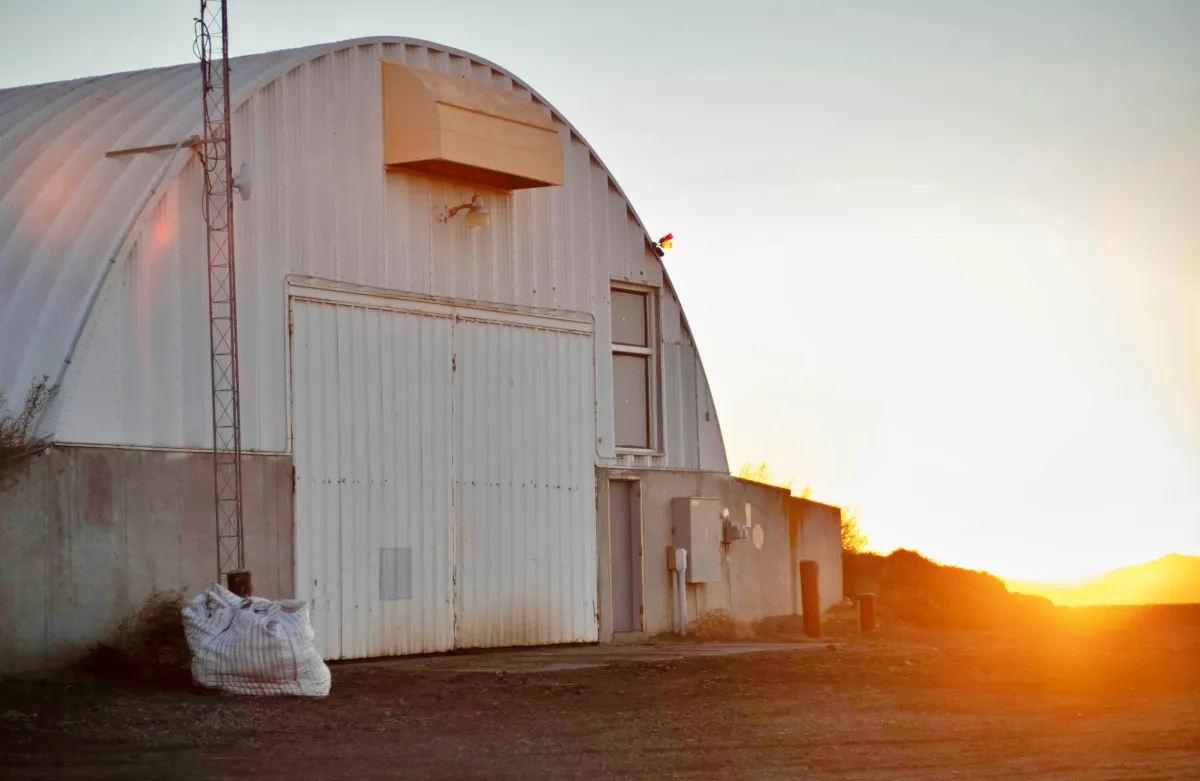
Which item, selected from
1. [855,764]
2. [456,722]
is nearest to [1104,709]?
[855,764]

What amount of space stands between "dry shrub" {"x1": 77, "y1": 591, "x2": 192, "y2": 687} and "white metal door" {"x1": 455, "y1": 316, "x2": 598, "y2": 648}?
440 centimetres

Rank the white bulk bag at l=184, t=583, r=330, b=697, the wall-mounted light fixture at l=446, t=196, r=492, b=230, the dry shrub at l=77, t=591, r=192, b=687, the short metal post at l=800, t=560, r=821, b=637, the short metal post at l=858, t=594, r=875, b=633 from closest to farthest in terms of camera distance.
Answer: the white bulk bag at l=184, t=583, r=330, b=697 → the dry shrub at l=77, t=591, r=192, b=687 → the wall-mounted light fixture at l=446, t=196, r=492, b=230 → the short metal post at l=800, t=560, r=821, b=637 → the short metal post at l=858, t=594, r=875, b=633

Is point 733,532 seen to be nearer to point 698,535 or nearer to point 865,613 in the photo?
point 698,535

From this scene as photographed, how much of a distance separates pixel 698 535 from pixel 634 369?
2.33m

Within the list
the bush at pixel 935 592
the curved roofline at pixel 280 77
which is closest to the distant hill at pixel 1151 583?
the bush at pixel 935 592

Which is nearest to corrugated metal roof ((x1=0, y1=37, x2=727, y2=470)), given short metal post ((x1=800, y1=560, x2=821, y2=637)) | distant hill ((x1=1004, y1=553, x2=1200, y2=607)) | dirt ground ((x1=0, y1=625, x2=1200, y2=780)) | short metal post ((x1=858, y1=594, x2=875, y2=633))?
short metal post ((x1=800, y1=560, x2=821, y2=637))

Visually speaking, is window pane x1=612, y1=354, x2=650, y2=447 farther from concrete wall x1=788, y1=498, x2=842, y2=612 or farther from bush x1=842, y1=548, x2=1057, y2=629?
bush x1=842, y1=548, x2=1057, y2=629

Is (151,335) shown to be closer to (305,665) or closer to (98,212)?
(98,212)

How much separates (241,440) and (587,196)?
6.67m

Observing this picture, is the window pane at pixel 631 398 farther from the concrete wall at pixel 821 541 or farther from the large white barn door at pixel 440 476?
the concrete wall at pixel 821 541

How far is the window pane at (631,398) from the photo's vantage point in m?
21.5

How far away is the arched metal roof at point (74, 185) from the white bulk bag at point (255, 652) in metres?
2.76

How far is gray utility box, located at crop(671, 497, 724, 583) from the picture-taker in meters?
21.4

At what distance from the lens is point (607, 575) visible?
20500mm
